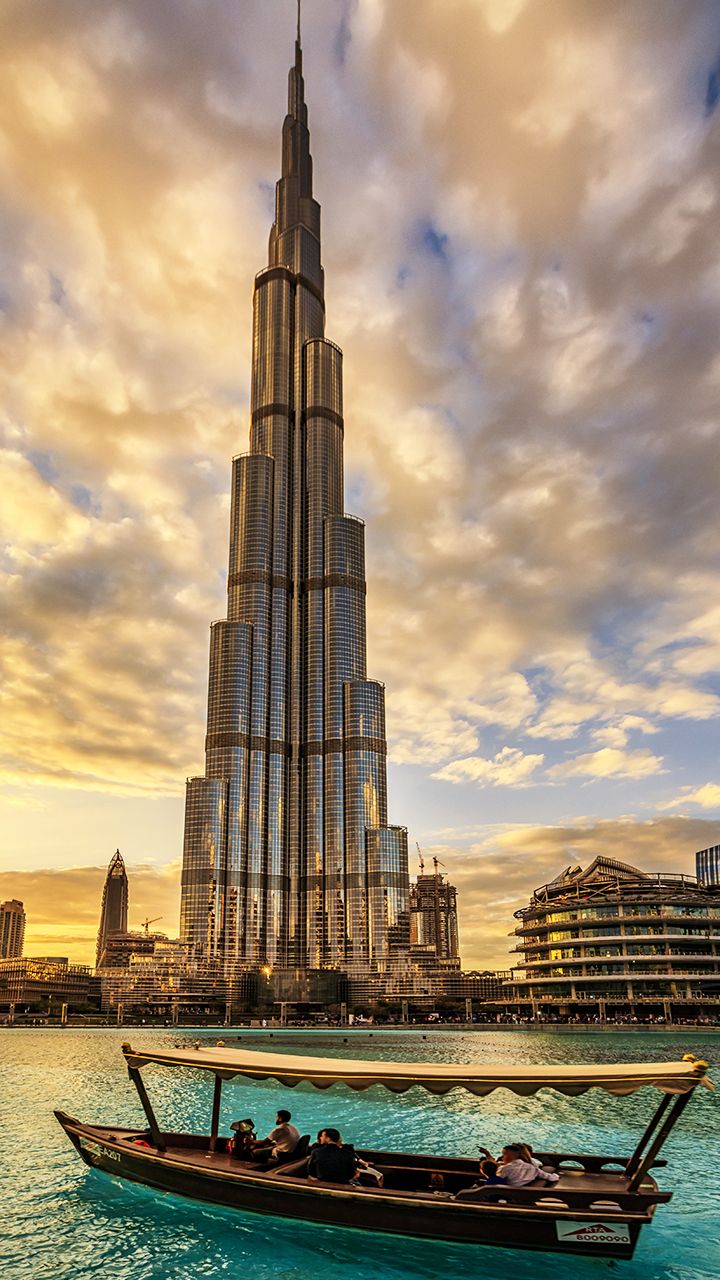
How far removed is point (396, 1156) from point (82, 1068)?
219 feet

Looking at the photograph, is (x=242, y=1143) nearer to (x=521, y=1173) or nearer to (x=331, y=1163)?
(x=331, y=1163)

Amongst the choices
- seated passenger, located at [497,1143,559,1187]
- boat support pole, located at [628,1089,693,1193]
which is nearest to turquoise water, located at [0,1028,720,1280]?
seated passenger, located at [497,1143,559,1187]

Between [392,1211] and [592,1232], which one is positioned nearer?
[592,1232]

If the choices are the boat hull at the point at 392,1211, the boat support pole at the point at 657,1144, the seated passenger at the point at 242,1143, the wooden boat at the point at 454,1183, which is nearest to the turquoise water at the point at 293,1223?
the boat hull at the point at 392,1211

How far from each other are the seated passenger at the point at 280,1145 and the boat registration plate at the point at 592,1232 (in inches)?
337

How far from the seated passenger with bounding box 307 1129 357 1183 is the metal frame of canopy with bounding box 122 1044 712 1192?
164 cm

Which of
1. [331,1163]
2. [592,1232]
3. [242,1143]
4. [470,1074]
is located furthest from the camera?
[242,1143]

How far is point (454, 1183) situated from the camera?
24484 millimetres

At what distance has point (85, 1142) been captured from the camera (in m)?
30.0

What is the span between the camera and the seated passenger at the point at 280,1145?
26.3 m

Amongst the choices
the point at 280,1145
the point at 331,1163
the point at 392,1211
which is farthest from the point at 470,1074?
the point at 280,1145

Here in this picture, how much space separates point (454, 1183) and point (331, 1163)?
3606 mm

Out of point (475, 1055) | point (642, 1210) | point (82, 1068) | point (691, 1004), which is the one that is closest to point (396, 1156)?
point (642, 1210)

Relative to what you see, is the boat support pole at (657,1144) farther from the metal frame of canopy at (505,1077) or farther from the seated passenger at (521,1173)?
the seated passenger at (521,1173)
